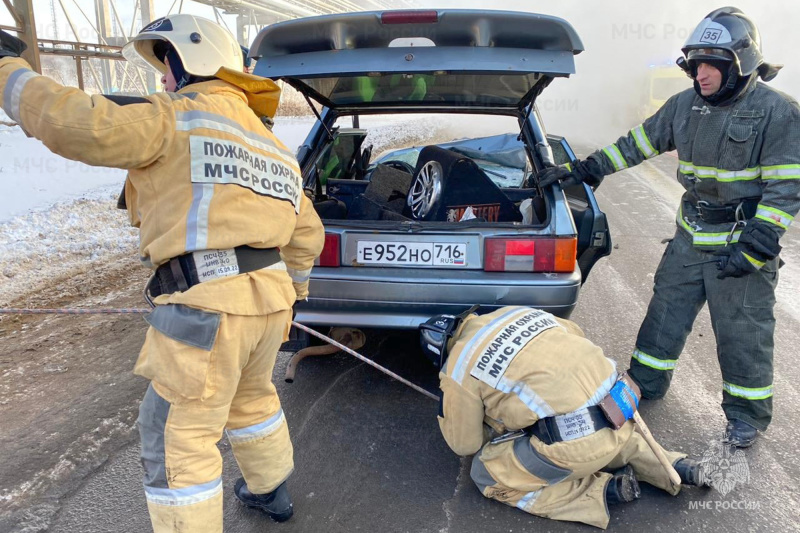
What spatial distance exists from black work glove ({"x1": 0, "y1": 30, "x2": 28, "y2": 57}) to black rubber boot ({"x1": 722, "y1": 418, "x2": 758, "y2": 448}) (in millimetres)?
3323

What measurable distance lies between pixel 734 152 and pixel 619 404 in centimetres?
144

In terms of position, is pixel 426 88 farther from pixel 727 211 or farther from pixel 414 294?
pixel 727 211

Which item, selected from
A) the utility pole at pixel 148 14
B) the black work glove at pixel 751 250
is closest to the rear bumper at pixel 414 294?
the black work glove at pixel 751 250

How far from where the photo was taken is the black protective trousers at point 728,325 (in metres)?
2.84

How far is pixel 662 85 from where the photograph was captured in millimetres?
19312

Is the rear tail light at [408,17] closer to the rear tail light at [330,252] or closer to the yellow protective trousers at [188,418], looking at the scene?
the rear tail light at [330,252]

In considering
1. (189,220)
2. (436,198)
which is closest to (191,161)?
(189,220)

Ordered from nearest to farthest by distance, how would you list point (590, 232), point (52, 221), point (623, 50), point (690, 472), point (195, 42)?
point (195, 42) < point (690, 472) < point (590, 232) < point (52, 221) < point (623, 50)

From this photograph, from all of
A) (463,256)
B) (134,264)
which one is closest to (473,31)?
(463,256)

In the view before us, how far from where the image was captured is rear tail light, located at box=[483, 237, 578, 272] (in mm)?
2965

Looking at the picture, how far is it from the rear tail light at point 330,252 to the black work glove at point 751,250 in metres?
1.89

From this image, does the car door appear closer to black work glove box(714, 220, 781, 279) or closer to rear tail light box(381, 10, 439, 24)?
black work glove box(714, 220, 781, 279)

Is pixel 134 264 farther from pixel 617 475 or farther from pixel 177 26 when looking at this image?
pixel 617 475

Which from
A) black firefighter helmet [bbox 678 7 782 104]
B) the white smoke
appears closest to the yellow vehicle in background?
the white smoke
